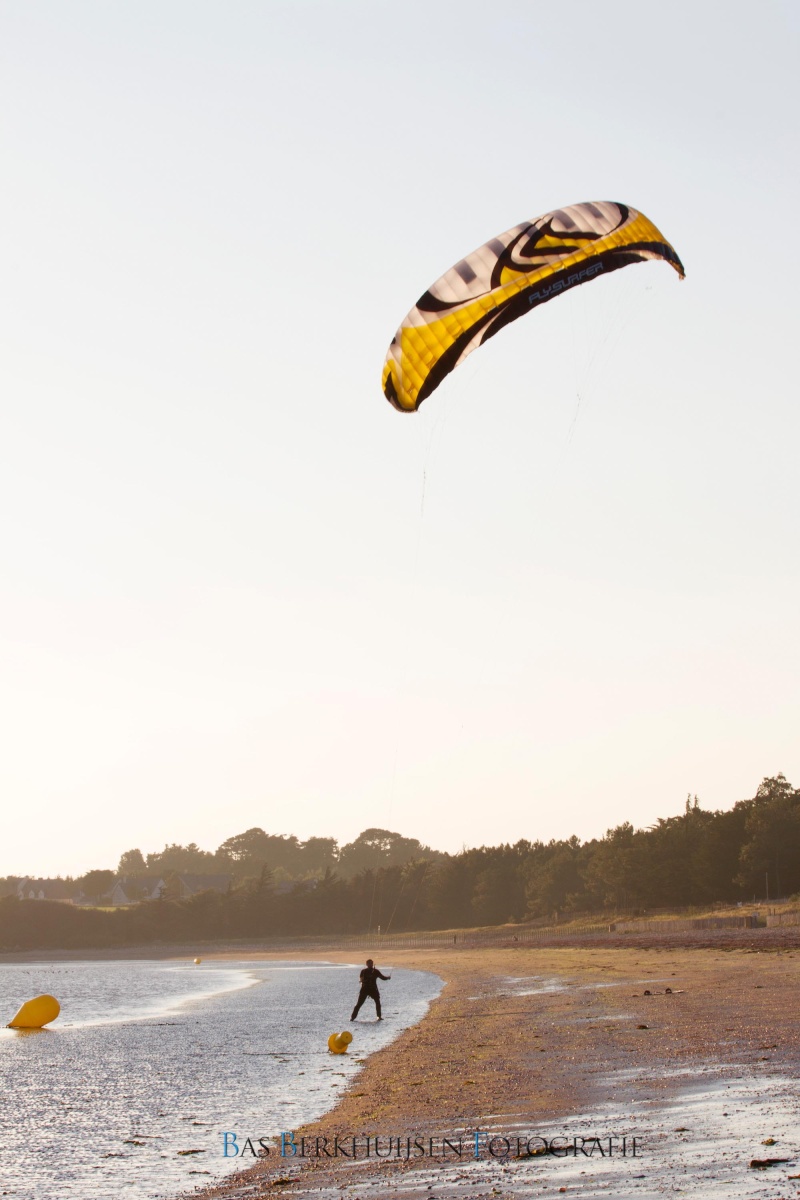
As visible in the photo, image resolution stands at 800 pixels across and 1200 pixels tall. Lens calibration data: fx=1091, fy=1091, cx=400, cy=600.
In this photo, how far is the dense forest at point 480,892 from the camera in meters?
77.4

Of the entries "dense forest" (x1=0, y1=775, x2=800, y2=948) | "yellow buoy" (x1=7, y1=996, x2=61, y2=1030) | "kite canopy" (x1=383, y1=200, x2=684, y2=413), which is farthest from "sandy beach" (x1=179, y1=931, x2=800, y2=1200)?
"dense forest" (x1=0, y1=775, x2=800, y2=948)

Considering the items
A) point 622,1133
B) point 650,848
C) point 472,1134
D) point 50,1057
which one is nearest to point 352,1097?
point 472,1134

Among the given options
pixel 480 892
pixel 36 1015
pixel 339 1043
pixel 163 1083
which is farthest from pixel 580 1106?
pixel 480 892

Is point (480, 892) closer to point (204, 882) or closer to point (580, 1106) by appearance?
point (204, 882)

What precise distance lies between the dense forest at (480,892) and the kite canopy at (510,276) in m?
63.4

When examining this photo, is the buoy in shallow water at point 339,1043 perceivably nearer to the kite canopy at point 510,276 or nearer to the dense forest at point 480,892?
the kite canopy at point 510,276

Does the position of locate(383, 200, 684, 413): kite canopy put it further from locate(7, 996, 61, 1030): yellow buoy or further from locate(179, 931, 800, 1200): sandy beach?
locate(7, 996, 61, 1030): yellow buoy

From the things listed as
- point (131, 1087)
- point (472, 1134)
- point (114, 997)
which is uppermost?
point (472, 1134)

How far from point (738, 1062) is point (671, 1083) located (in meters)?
1.25

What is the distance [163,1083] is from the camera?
17641 millimetres

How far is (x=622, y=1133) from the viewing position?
32.1 ft

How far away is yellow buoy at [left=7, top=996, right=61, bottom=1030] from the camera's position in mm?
30062

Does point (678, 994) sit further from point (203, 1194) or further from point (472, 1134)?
point (203, 1194)

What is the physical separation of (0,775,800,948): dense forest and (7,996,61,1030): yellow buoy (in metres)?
54.3
